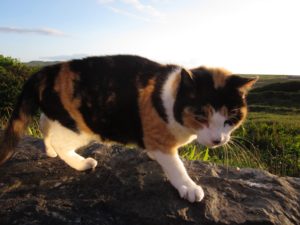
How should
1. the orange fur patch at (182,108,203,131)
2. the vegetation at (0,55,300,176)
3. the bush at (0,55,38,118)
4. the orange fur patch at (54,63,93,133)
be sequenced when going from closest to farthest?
1. the orange fur patch at (182,108,203,131)
2. the orange fur patch at (54,63,93,133)
3. the vegetation at (0,55,300,176)
4. the bush at (0,55,38,118)

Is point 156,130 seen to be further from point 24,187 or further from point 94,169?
point 24,187

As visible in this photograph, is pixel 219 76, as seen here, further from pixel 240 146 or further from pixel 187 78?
pixel 240 146

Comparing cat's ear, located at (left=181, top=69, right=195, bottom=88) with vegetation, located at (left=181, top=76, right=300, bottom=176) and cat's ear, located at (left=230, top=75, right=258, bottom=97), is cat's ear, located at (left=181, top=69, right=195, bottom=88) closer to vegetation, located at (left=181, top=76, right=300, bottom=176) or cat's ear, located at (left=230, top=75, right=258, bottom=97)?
cat's ear, located at (left=230, top=75, right=258, bottom=97)

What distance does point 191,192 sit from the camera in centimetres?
392

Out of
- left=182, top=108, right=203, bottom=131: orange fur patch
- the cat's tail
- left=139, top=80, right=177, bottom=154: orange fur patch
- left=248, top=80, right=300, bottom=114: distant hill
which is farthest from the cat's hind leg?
left=248, top=80, right=300, bottom=114: distant hill

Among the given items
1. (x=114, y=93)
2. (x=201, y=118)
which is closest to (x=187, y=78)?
(x=201, y=118)

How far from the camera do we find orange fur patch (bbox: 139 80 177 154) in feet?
13.3

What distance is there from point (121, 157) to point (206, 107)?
1.47 meters

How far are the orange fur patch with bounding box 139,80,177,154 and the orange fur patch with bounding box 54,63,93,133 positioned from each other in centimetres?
72

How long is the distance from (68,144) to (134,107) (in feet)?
2.81

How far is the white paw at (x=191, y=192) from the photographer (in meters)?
3.91

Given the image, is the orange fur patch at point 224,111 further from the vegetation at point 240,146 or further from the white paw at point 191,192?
the white paw at point 191,192

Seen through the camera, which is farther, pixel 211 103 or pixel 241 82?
pixel 241 82

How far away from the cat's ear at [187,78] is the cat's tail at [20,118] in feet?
5.39
